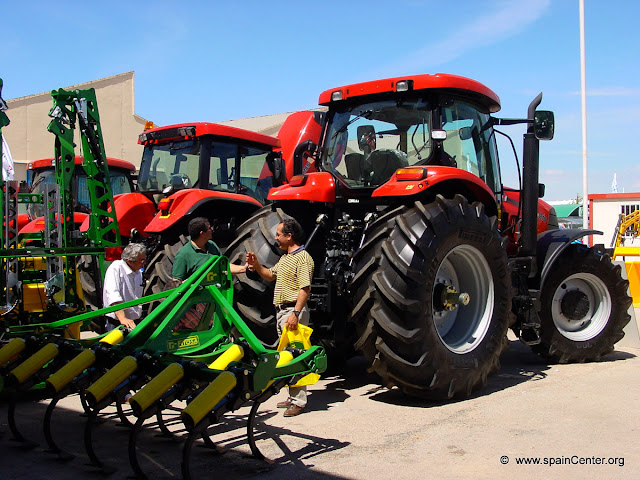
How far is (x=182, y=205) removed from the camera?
22.0 ft

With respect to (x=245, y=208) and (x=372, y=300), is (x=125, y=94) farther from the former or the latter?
(x=372, y=300)

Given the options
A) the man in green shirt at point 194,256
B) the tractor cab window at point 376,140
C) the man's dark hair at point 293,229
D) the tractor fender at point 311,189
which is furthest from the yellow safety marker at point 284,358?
the tractor cab window at point 376,140

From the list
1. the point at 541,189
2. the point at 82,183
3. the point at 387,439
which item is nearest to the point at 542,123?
the point at 541,189

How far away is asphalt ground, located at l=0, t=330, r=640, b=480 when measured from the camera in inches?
142

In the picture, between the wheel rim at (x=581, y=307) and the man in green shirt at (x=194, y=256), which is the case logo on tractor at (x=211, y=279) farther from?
the wheel rim at (x=581, y=307)

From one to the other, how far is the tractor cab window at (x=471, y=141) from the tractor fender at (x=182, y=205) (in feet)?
8.35

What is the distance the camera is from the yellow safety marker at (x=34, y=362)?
3781 millimetres

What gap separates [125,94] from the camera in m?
23.6

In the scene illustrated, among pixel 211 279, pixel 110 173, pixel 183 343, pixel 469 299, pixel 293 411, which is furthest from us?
pixel 110 173

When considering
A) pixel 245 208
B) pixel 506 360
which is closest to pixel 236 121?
pixel 245 208

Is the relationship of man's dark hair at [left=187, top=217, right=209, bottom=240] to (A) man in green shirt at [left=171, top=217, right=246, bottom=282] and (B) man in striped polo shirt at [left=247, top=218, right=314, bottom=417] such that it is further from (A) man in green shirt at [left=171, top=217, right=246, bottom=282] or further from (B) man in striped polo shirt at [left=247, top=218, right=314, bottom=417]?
(B) man in striped polo shirt at [left=247, top=218, right=314, bottom=417]

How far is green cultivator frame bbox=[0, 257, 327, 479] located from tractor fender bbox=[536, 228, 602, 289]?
10.1 ft

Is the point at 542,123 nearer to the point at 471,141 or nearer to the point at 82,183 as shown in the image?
the point at 471,141

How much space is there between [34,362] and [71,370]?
1.15 feet
